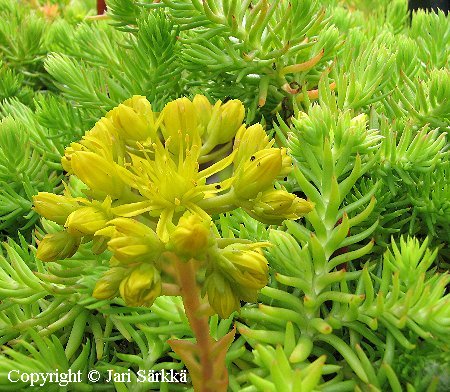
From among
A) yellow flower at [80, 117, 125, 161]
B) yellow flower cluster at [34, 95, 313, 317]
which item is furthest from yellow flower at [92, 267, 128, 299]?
yellow flower at [80, 117, 125, 161]

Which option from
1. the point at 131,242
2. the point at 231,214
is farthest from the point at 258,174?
the point at 231,214

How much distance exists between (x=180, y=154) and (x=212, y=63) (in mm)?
384

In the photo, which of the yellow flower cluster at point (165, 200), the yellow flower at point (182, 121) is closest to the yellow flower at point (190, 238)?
the yellow flower cluster at point (165, 200)

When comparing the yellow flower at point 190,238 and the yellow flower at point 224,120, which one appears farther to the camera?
the yellow flower at point 224,120

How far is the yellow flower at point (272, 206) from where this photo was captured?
0.58 metres

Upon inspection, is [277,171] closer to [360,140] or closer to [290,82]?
[360,140]

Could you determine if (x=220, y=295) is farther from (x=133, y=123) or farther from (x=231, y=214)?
(x=231, y=214)

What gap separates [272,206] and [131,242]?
0.46ft

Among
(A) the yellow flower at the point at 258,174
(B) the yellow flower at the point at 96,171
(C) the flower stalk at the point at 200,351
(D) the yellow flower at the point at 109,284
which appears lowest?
(C) the flower stalk at the point at 200,351

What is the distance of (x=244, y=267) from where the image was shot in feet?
1.76

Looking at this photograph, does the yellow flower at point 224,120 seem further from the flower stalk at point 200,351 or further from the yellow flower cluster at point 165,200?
the flower stalk at point 200,351

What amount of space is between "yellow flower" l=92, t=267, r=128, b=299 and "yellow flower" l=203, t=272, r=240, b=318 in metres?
0.08

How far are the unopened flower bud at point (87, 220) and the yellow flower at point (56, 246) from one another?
1.5 inches

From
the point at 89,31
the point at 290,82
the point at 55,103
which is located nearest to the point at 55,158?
the point at 55,103
